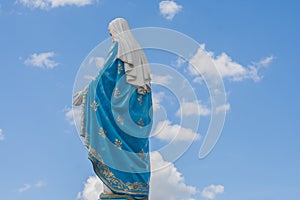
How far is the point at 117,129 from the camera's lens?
9266mm

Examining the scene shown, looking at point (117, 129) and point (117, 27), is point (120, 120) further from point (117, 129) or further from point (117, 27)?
point (117, 27)

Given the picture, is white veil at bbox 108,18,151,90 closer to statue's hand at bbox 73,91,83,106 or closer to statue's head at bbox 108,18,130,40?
statue's head at bbox 108,18,130,40

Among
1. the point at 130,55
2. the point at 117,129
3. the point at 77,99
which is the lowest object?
the point at 117,129

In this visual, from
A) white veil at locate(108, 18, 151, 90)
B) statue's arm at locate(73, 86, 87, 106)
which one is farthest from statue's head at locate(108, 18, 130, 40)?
statue's arm at locate(73, 86, 87, 106)

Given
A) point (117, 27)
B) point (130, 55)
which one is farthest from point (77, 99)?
point (117, 27)

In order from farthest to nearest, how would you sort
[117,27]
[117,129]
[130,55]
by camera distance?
[117,27]
[130,55]
[117,129]

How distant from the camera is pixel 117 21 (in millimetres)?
9969

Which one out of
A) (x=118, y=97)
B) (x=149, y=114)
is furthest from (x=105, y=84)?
(x=149, y=114)

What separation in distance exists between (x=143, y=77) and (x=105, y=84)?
2.22 feet

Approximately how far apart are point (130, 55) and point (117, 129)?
1279 millimetres

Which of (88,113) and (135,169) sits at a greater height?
(88,113)

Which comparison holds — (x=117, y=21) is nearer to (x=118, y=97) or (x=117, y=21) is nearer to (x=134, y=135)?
(x=118, y=97)

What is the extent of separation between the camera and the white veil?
9.51 metres

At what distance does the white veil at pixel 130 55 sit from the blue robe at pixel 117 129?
0.32 feet
